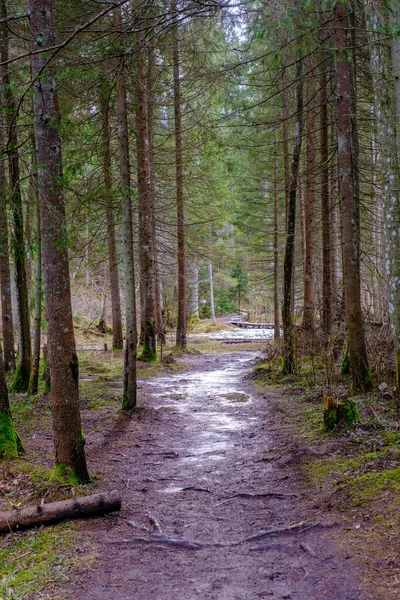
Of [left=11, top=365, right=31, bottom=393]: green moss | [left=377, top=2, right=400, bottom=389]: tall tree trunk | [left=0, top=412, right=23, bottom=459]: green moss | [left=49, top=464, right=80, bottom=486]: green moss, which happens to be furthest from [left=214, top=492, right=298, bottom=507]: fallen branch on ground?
[left=11, top=365, right=31, bottom=393]: green moss

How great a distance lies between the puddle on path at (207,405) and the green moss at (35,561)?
1641 mm

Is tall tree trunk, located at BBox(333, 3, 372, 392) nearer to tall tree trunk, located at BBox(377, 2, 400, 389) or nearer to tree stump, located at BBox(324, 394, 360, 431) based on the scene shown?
tall tree trunk, located at BBox(377, 2, 400, 389)

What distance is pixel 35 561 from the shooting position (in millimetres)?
3713

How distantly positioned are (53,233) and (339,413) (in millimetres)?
4398

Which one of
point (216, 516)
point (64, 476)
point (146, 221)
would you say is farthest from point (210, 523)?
point (146, 221)

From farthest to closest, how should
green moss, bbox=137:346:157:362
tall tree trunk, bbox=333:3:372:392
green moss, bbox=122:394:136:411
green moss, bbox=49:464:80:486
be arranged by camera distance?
1. green moss, bbox=137:346:157:362
2. green moss, bbox=122:394:136:411
3. tall tree trunk, bbox=333:3:372:392
4. green moss, bbox=49:464:80:486

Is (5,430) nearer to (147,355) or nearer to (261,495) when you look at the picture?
(261,495)

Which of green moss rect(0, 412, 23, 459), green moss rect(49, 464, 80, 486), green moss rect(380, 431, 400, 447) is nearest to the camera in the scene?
green moss rect(49, 464, 80, 486)

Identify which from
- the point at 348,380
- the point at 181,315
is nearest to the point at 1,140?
the point at 348,380

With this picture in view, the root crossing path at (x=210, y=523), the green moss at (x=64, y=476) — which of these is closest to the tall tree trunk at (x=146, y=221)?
the root crossing path at (x=210, y=523)

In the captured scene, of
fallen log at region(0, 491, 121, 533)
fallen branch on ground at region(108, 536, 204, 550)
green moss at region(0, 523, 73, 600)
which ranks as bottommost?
fallen branch on ground at region(108, 536, 204, 550)

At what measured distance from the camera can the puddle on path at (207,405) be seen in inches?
276

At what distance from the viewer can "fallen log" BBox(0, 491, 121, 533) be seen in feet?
14.0

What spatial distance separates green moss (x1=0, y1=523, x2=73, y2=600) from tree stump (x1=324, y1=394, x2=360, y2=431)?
12.1ft
